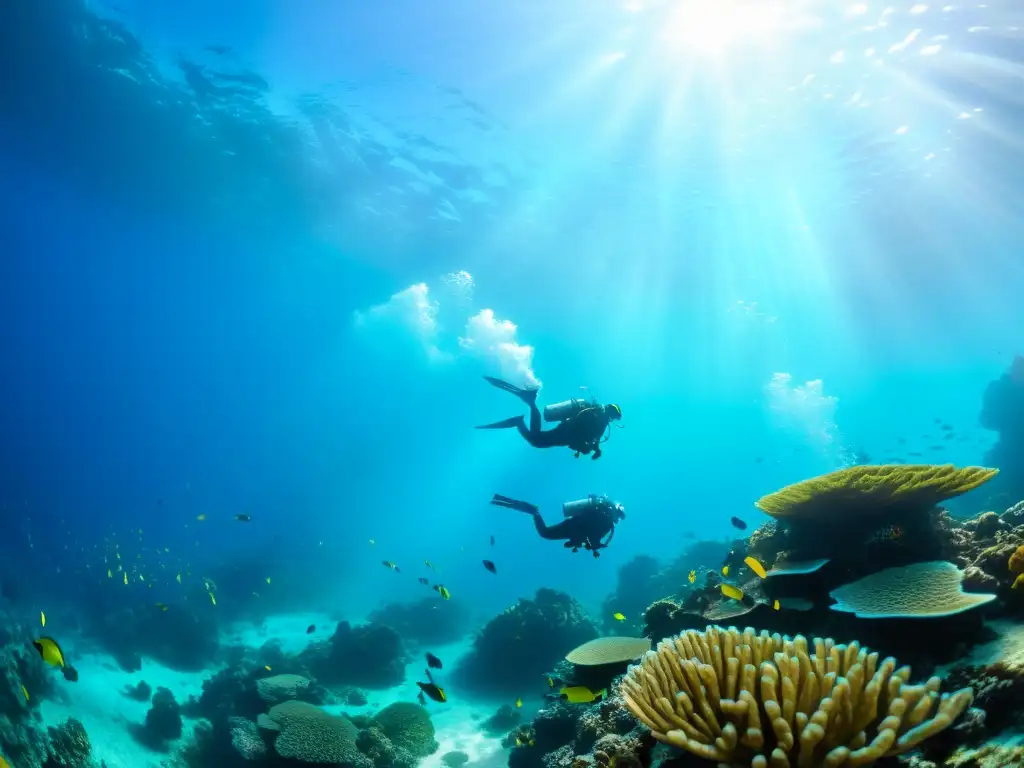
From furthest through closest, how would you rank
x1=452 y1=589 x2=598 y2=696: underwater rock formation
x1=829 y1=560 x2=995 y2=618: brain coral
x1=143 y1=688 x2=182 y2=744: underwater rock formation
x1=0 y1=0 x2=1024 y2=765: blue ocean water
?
x1=0 y1=0 x2=1024 y2=765: blue ocean water < x1=452 y1=589 x2=598 y2=696: underwater rock formation < x1=143 y1=688 x2=182 y2=744: underwater rock formation < x1=829 y1=560 x2=995 y2=618: brain coral

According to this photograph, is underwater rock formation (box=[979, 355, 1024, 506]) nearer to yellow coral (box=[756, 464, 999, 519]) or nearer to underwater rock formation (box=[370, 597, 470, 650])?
yellow coral (box=[756, 464, 999, 519])

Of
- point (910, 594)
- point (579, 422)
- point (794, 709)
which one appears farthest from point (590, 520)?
point (794, 709)

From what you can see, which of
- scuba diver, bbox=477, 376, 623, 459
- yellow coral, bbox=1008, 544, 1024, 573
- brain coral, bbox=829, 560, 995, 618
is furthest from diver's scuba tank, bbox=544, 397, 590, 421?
yellow coral, bbox=1008, 544, 1024, 573

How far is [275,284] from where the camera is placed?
4831 cm

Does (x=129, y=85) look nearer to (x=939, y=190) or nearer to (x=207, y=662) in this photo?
(x=207, y=662)

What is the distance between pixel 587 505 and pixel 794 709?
670cm

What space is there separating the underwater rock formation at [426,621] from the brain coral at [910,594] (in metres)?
21.5

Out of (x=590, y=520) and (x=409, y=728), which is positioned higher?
(x=590, y=520)

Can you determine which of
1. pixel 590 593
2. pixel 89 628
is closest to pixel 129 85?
pixel 89 628

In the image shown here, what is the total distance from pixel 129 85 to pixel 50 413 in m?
153

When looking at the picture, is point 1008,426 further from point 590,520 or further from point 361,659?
point 361,659

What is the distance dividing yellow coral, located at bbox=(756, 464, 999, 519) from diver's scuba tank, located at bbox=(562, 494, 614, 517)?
3984 millimetres

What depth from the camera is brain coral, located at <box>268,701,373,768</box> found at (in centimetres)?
Answer: 800

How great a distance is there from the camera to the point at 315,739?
827 centimetres
